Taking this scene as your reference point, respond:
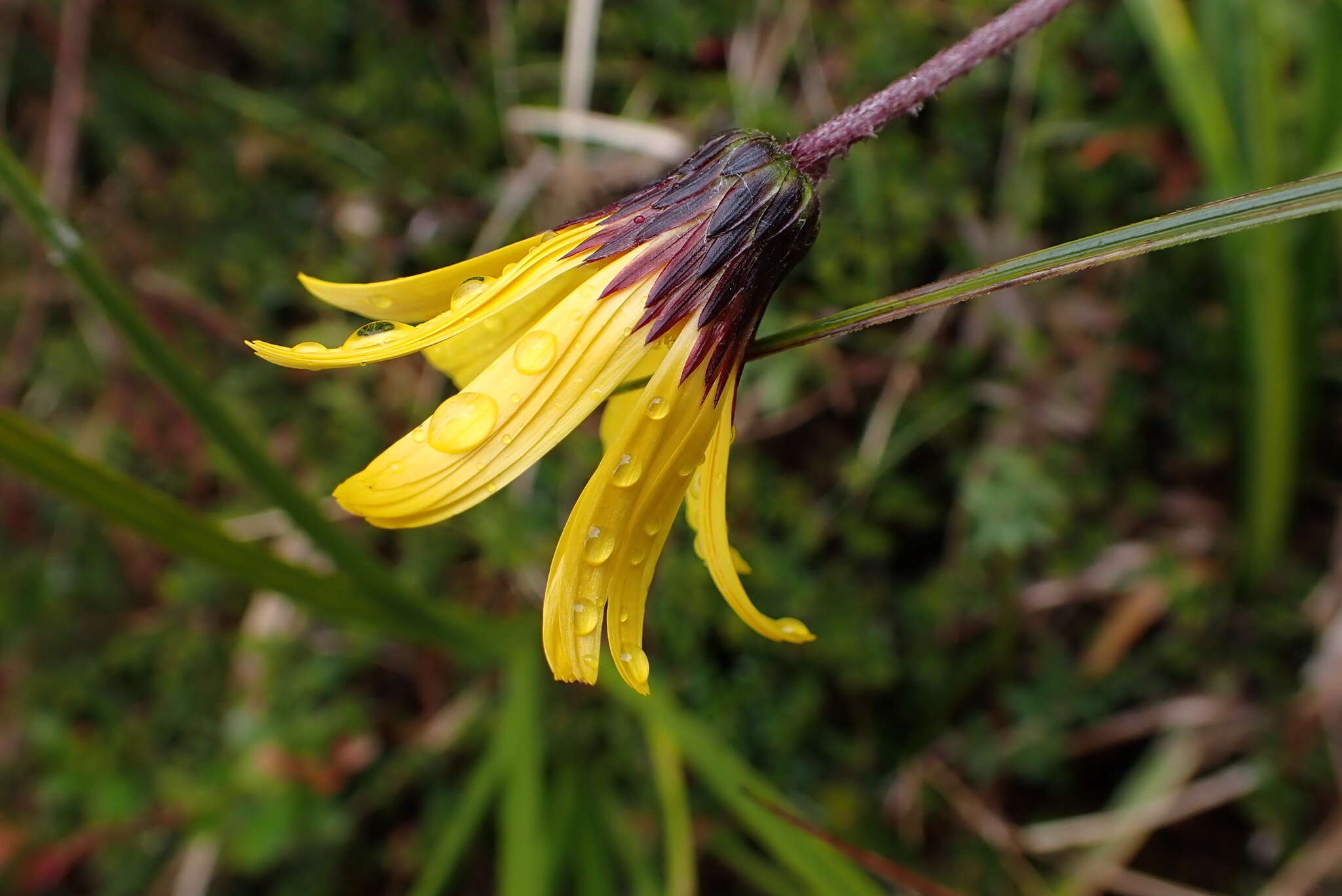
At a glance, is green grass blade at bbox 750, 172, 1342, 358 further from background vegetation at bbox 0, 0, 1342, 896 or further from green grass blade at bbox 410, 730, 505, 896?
green grass blade at bbox 410, 730, 505, 896

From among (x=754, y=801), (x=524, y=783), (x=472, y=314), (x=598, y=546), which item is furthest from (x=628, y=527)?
(x=524, y=783)

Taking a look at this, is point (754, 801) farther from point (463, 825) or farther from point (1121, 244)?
point (1121, 244)

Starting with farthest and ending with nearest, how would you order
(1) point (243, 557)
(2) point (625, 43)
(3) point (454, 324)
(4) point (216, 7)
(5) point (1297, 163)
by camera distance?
1. (4) point (216, 7)
2. (2) point (625, 43)
3. (5) point (1297, 163)
4. (1) point (243, 557)
5. (3) point (454, 324)

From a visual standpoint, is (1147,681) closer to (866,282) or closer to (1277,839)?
(1277,839)

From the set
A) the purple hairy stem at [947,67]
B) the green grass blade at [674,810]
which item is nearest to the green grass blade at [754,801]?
the green grass blade at [674,810]

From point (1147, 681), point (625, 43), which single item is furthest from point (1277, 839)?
point (625, 43)

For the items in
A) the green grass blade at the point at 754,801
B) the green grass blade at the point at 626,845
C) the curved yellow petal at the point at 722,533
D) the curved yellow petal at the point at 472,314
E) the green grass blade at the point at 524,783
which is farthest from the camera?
the green grass blade at the point at 626,845

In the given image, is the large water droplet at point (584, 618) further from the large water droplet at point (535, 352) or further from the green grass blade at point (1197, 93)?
the green grass blade at point (1197, 93)
